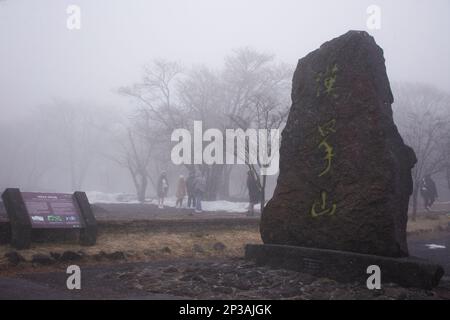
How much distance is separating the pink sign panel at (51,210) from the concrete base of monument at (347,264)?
13.9ft

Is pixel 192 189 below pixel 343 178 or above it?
below

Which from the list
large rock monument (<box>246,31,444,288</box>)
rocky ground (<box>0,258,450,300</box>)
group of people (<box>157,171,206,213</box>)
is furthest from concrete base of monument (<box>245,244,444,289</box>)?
group of people (<box>157,171,206,213</box>)

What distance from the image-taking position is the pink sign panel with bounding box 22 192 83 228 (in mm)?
8859

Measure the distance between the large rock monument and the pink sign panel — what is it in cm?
402

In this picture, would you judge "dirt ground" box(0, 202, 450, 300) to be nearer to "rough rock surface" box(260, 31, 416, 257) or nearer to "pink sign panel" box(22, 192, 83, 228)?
"pink sign panel" box(22, 192, 83, 228)

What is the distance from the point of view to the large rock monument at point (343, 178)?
625 centimetres

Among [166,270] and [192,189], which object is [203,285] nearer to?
[166,270]

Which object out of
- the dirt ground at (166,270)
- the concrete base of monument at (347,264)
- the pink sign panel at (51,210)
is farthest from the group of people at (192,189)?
the concrete base of monument at (347,264)

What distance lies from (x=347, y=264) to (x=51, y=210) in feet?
20.4

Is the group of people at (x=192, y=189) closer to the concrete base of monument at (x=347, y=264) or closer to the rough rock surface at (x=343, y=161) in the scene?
the rough rock surface at (x=343, y=161)

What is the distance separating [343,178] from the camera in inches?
266

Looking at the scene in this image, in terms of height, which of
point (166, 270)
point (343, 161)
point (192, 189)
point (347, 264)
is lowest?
point (166, 270)

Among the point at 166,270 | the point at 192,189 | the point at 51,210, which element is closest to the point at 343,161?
the point at 166,270

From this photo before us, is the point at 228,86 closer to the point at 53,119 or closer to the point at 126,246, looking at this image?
the point at 126,246
